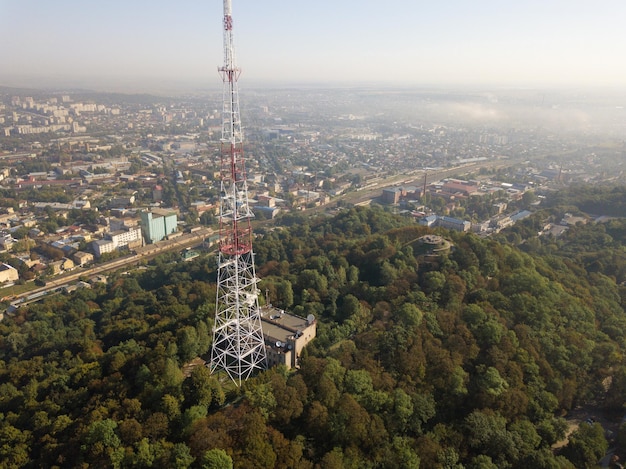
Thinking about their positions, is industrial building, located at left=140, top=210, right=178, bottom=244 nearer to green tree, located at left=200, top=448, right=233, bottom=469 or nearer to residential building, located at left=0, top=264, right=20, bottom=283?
residential building, located at left=0, top=264, right=20, bottom=283

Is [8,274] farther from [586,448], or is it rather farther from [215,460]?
[586,448]

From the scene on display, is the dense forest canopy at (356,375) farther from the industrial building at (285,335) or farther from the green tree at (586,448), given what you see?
the industrial building at (285,335)

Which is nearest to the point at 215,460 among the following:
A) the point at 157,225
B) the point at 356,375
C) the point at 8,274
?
the point at 356,375

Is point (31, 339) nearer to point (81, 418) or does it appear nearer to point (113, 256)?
point (81, 418)

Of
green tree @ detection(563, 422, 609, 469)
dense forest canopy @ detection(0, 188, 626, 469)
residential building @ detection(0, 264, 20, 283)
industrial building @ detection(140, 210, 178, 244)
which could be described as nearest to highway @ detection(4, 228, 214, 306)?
industrial building @ detection(140, 210, 178, 244)

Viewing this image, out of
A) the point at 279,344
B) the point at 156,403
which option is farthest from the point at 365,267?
the point at 156,403

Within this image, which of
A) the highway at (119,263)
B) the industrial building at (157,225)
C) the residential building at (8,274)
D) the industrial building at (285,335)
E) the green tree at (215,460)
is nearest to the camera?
the green tree at (215,460)

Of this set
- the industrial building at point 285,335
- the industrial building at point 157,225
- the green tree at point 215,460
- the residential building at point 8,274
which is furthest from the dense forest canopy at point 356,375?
the industrial building at point 157,225
